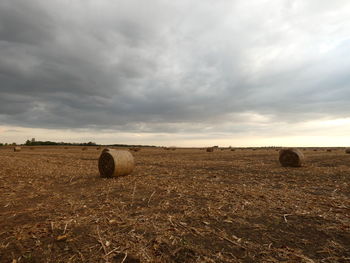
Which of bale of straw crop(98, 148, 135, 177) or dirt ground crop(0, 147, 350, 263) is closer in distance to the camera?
dirt ground crop(0, 147, 350, 263)

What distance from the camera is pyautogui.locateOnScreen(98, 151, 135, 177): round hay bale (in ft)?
36.3

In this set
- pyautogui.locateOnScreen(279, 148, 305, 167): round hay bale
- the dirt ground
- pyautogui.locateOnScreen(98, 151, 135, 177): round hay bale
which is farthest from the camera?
pyautogui.locateOnScreen(279, 148, 305, 167): round hay bale

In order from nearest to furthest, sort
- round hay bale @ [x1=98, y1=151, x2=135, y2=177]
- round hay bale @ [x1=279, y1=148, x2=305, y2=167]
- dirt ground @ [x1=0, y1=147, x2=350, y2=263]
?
dirt ground @ [x1=0, y1=147, x2=350, y2=263] < round hay bale @ [x1=98, y1=151, x2=135, y2=177] < round hay bale @ [x1=279, y1=148, x2=305, y2=167]

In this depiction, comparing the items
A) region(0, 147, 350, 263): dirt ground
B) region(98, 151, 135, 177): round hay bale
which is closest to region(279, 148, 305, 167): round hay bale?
region(0, 147, 350, 263): dirt ground

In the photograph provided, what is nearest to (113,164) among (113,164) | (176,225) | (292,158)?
(113,164)

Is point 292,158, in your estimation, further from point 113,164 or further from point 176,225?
point 176,225

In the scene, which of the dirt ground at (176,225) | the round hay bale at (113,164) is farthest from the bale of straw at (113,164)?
the dirt ground at (176,225)

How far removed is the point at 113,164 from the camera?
434 inches

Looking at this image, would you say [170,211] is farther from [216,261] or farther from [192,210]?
[216,261]

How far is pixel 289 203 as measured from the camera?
6.43m

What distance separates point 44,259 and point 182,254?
225cm

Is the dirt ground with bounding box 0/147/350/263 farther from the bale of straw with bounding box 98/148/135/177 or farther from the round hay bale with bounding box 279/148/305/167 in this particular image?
the round hay bale with bounding box 279/148/305/167

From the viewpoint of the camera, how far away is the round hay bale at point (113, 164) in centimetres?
1108

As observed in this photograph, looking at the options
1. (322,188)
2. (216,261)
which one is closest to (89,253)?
(216,261)
